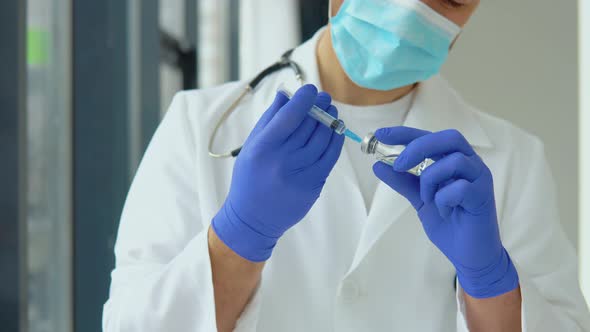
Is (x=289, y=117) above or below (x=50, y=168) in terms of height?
above

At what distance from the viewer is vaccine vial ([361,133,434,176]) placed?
2.81 ft

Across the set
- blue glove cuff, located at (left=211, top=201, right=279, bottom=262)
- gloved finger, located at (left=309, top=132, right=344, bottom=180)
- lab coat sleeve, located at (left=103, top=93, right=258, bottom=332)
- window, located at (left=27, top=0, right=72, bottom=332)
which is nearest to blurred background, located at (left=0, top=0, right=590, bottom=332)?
window, located at (left=27, top=0, right=72, bottom=332)

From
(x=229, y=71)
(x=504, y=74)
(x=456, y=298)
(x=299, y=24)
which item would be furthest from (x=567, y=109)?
(x=456, y=298)

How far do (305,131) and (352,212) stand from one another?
253 millimetres

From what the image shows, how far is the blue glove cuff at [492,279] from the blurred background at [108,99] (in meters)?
0.78

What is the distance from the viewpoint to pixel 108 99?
5.78 feet

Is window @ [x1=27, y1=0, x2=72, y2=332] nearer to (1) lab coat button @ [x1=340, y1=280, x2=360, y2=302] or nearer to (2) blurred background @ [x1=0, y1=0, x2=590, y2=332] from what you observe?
(2) blurred background @ [x1=0, y1=0, x2=590, y2=332]

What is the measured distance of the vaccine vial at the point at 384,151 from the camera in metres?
0.86

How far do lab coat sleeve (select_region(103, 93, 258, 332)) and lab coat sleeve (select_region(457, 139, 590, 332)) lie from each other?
15.0 inches

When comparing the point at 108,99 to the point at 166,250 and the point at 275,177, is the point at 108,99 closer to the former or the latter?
the point at 166,250
